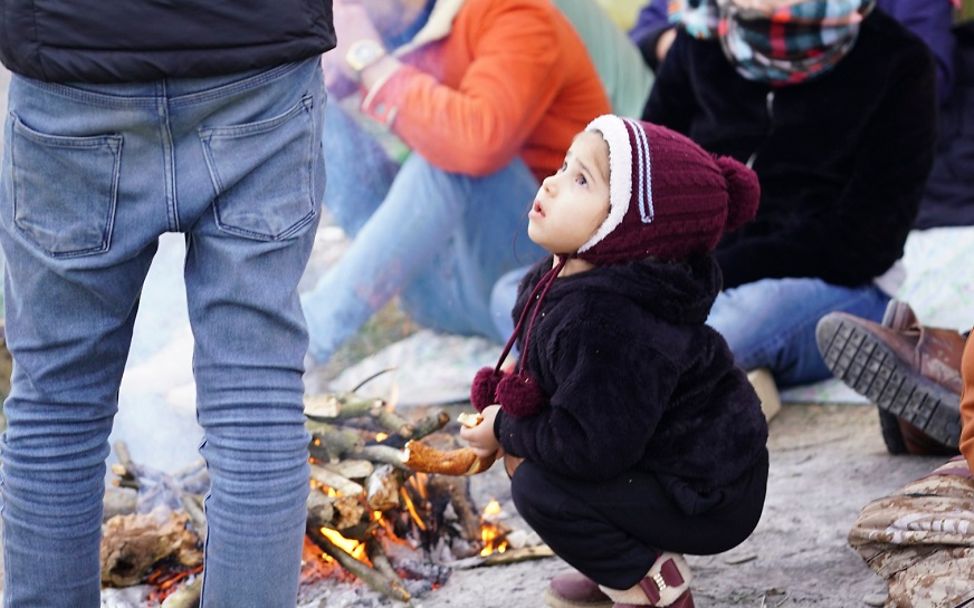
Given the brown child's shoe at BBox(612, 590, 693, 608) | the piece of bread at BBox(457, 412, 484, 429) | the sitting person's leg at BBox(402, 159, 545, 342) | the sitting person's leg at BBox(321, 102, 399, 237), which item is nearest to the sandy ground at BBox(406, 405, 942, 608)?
the brown child's shoe at BBox(612, 590, 693, 608)

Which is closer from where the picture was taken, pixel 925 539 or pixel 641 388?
pixel 641 388

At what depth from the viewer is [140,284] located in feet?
6.27

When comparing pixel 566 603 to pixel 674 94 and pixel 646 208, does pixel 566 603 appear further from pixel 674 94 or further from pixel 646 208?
pixel 674 94

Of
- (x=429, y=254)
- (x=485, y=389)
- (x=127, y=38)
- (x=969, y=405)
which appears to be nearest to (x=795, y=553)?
(x=969, y=405)

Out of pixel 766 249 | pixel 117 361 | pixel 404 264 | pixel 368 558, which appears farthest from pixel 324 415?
pixel 766 249

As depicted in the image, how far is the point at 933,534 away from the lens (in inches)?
83.4

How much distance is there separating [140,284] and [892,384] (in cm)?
183

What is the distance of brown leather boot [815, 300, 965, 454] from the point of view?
299 centimetres

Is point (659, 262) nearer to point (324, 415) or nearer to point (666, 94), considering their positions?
point (324, 415)

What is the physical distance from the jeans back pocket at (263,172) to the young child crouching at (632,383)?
1.54 ft

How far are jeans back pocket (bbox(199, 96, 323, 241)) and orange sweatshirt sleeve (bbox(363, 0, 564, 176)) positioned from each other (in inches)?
81.5

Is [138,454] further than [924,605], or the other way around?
[138,454]

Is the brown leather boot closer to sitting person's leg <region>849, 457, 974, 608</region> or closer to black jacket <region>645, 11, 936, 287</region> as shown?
black jacket <region>645, 11, 936, 287</region>

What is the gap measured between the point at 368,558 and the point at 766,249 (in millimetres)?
1678
